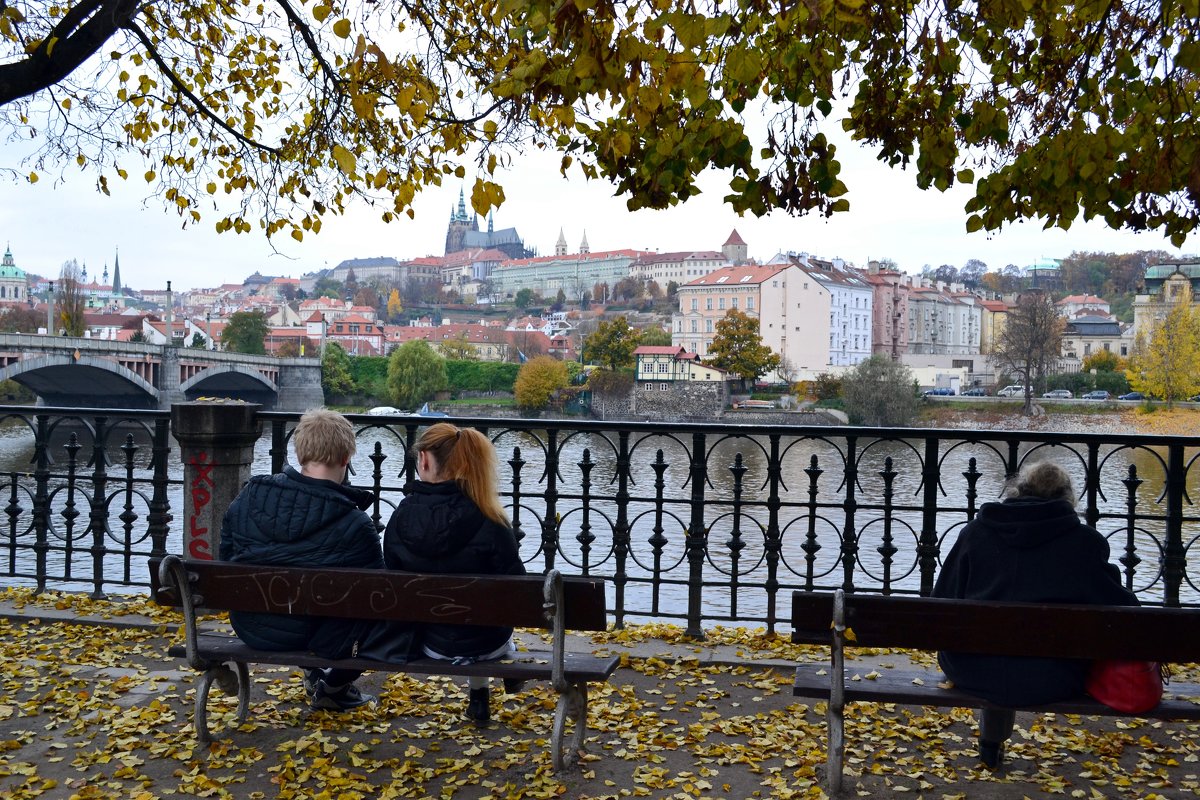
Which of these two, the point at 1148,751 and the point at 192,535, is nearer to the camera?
the point at 1148,751

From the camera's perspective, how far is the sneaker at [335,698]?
389 cm

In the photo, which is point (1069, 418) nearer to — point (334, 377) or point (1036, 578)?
point (334, 377)

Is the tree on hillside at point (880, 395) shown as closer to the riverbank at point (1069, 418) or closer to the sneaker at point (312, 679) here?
the riverbank at point (1069, 418)

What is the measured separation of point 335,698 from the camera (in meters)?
3.90

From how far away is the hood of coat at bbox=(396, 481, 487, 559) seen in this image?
3416 millimetres

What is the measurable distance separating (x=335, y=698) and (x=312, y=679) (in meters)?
0.15

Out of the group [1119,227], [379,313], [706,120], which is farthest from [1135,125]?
[379,313]

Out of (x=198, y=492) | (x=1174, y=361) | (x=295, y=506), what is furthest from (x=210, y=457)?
(x=1174, y=361)

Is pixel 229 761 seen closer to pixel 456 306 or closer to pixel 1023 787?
pixel 1023 787

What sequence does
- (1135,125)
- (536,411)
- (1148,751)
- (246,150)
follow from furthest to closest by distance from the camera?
(536,411)
(246,150)
(1135,125)
(1148,751)

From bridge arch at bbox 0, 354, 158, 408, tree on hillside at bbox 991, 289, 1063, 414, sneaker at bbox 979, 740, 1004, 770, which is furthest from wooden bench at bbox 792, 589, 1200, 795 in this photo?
tree on hillside at bbox 991, 289, 1063, 414

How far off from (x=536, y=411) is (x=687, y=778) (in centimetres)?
5092

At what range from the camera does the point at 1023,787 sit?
129 inches

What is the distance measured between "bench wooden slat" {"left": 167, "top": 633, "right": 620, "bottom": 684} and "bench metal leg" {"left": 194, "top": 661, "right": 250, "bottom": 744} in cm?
8
